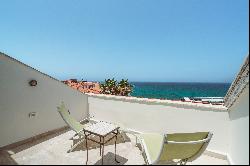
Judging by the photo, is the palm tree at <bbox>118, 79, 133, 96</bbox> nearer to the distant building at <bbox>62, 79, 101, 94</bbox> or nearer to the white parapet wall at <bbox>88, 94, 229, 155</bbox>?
the distant building at <bbox>62, 79, 101, 94</bbox>

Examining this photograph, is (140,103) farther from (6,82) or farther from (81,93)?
(6,82)

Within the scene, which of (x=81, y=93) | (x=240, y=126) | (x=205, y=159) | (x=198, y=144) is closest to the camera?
(x=198, y=144)

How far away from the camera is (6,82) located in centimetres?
561

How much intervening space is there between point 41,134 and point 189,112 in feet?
14.2

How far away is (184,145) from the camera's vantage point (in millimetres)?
3559

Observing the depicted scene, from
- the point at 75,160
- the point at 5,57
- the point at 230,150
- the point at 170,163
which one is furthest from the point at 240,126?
the point at 5,57

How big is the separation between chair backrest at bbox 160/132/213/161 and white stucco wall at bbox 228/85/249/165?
27.9 inches

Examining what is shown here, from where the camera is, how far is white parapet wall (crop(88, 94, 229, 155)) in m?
5.13

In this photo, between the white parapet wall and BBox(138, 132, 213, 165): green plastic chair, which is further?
the white parapet wall

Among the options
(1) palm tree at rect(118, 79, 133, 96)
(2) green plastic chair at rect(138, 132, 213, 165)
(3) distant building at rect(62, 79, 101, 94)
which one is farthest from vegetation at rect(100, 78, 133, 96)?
(2) green plastic chair at rect(138, 132, 213, 165)

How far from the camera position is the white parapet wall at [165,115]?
513cm

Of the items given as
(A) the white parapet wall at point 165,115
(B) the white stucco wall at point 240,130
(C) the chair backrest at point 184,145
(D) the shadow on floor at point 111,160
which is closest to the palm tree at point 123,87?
(A) the white parapet wall at point 165,115

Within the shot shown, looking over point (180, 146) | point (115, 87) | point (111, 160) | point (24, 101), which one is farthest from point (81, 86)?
point (180, 146)

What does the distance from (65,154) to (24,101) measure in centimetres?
206
